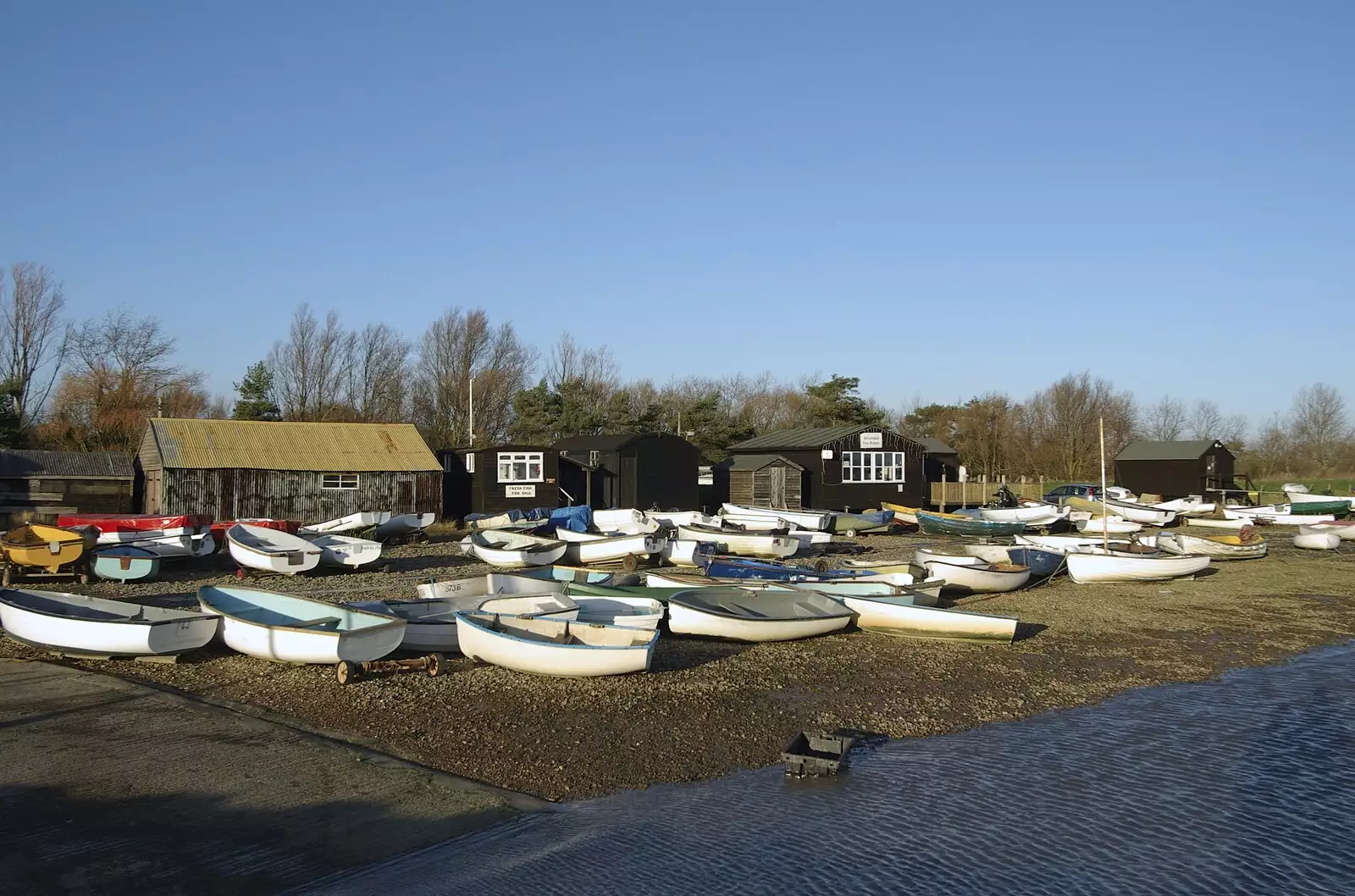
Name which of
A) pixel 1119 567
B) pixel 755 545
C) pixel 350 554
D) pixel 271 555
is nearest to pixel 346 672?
pixel 271 555

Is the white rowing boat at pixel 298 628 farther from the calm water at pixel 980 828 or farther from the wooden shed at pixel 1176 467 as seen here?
the wooden shed at pixel 1176 467

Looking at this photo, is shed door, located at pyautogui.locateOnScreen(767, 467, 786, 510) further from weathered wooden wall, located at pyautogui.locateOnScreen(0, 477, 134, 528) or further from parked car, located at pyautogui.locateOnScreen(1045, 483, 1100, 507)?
weathered wooden wall, located at pyautogui.locateOnScreen(0, 477, 134, 528)

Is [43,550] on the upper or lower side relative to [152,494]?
lower

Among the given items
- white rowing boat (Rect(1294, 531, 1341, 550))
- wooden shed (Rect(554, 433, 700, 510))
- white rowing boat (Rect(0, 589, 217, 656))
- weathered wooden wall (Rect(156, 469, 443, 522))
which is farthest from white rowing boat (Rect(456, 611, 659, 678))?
white rowing boat (Rect(1294, 531, 1341, 550))

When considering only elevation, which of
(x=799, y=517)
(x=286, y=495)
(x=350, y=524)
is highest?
(x=286, y=495)

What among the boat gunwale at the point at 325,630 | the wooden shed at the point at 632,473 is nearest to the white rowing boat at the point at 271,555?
the boat gunwale at the point at 325,630

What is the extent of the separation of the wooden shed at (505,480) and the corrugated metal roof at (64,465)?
11832 mm

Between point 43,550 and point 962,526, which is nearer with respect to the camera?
point 43,550

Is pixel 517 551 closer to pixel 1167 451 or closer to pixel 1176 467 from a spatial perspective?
pixel 1176 467

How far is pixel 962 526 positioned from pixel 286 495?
2524cm

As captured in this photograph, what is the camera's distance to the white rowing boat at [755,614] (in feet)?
54.3

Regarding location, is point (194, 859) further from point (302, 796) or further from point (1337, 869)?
point (1337, 869)

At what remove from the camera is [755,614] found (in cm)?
1725

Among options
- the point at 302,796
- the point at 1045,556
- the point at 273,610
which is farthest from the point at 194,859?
the point at 1045,556
